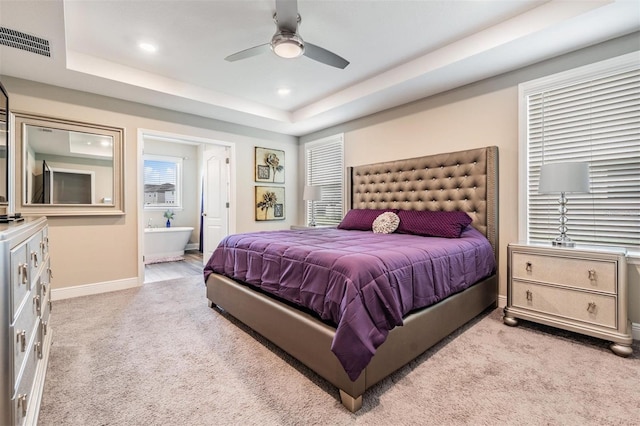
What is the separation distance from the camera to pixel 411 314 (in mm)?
1867

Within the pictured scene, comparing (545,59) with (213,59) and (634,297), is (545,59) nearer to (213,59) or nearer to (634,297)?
(634,297)

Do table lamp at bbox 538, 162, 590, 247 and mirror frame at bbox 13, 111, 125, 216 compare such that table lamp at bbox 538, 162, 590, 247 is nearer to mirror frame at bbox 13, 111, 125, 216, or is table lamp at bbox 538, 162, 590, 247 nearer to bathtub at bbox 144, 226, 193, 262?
mirror frame at bbox 13, 111, 125, 216

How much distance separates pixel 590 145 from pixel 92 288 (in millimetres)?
5513

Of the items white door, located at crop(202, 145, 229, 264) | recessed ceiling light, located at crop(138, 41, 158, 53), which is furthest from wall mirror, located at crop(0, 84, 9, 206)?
white door, located at crop(202, 145, 229, 264)

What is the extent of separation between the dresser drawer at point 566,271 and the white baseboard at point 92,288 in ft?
14.6

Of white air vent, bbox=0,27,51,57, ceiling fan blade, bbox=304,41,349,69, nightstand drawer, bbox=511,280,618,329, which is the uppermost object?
white air vent, bbox=0,27,51,57

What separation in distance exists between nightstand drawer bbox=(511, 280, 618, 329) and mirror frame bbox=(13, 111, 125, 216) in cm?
457

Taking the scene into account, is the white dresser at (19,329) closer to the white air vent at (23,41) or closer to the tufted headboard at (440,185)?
the white air vent at (23,41)

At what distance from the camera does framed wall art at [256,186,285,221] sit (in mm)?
5148

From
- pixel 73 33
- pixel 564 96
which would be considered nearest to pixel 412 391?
pixel 564 96

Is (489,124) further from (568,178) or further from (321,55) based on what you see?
(321,55)

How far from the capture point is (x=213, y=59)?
315 cm

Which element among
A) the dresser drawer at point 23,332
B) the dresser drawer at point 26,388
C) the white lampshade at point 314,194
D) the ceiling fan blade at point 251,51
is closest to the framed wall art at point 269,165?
the white lampshade at point 314,194

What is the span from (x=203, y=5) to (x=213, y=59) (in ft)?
2.84
